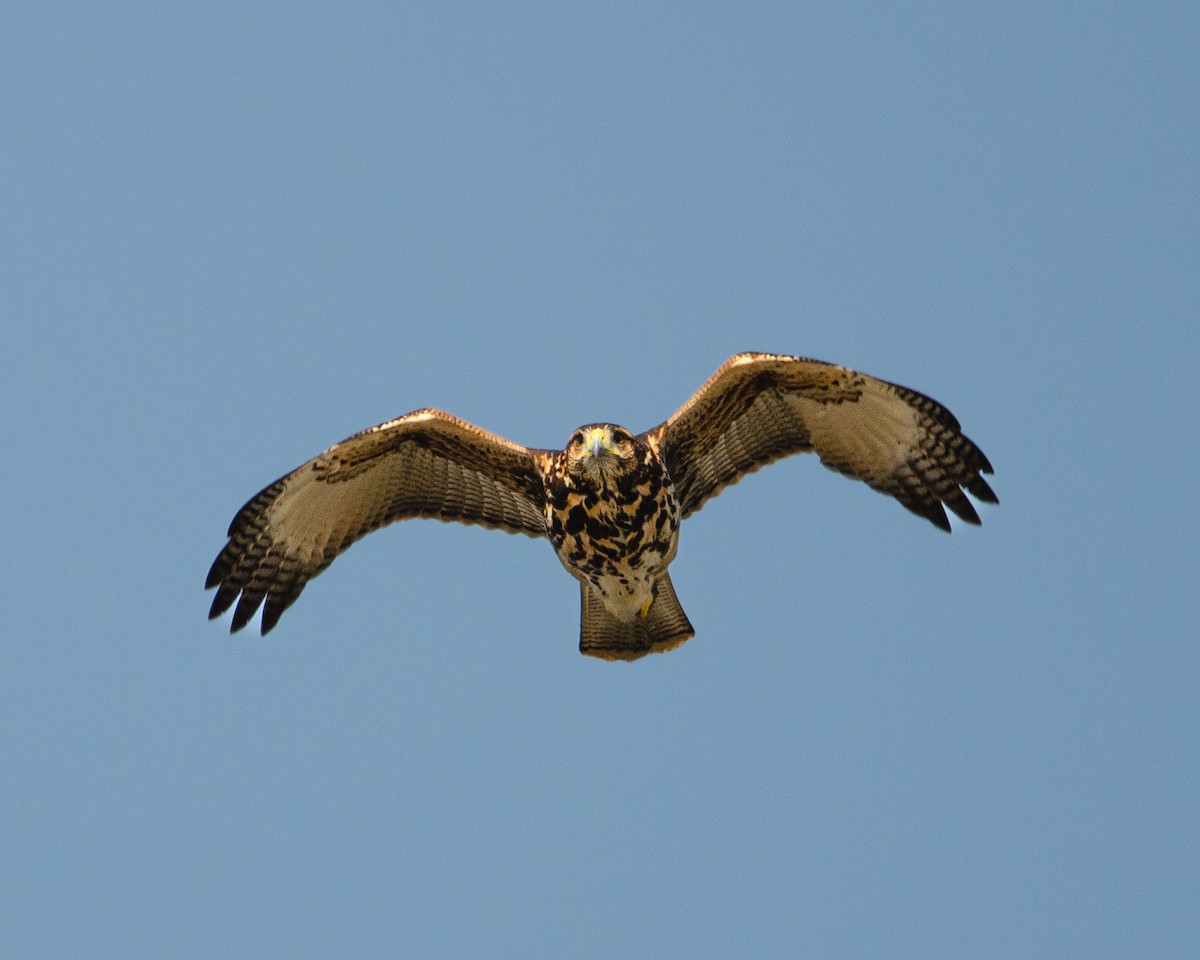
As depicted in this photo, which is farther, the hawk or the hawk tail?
the hawk tail

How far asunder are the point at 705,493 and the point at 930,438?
1568mm

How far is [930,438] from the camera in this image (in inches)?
472

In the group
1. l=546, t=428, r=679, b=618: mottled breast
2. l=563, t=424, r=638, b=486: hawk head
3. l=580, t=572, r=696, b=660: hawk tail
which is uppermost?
l=563, t=424, r=638, b=486: hawk head

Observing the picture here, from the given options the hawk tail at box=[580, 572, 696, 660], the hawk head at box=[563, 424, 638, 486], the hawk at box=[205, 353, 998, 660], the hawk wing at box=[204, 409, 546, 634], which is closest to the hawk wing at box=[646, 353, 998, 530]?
the hawk at box=[205, 353, 998, 660]

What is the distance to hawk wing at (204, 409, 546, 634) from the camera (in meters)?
12.0

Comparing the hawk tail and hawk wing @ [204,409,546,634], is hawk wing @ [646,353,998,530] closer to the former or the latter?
the hawk tail

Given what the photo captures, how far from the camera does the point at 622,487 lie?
1115 centimetres

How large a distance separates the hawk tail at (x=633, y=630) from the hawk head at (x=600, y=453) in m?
1.40

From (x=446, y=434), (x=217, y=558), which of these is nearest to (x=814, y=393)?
(x=446, y=434)

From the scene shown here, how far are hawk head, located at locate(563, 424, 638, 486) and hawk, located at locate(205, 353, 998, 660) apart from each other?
0.17 feet

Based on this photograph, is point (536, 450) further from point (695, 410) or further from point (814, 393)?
point (814, 393)

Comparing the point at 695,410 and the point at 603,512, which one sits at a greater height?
the point at 695,410

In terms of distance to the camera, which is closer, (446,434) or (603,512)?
(603,512)

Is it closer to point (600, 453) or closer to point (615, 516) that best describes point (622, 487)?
point (615, 516)
